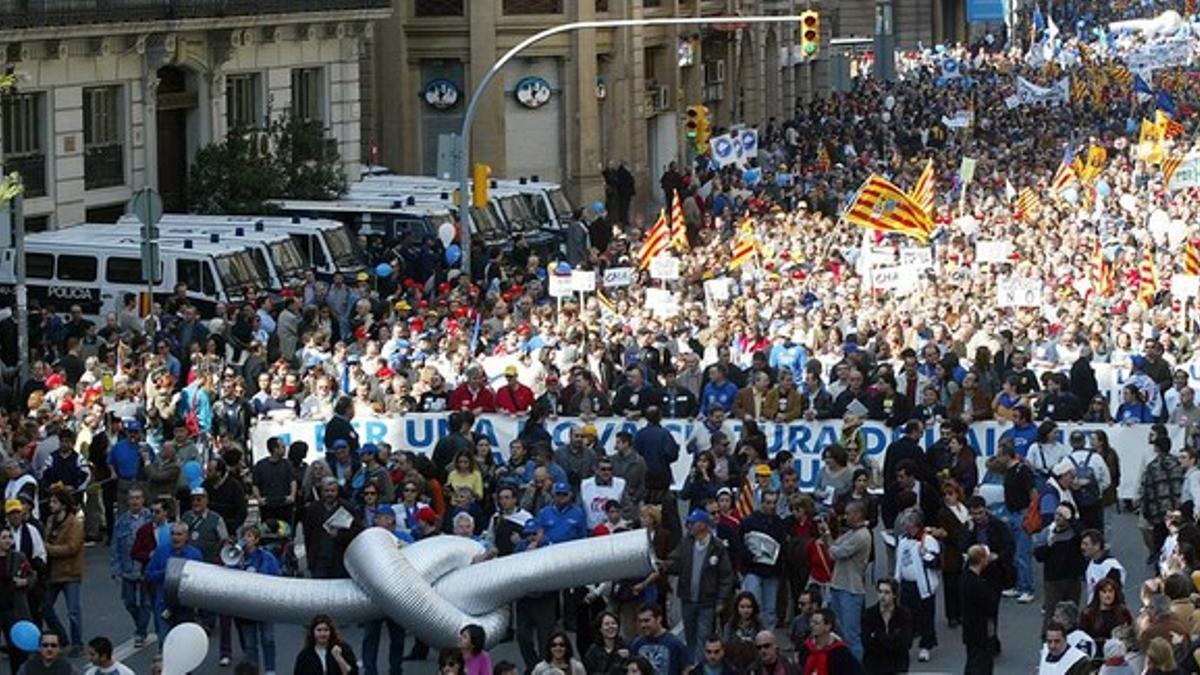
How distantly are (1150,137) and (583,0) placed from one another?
426 inches

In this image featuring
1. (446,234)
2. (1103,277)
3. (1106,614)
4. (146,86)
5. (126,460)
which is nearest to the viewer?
(1106,614)

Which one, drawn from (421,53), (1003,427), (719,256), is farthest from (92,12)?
(1003,427)

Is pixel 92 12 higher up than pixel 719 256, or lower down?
higher up

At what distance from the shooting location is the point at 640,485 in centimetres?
2806

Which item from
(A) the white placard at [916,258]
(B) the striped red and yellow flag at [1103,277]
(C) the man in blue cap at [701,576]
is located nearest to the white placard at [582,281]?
(A) the white placard at [916,258]

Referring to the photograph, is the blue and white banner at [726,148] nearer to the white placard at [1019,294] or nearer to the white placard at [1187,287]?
the white placard at [1019,294]

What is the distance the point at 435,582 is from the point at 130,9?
28.4 meters

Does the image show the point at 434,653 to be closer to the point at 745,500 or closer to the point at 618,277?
the point at 745,500

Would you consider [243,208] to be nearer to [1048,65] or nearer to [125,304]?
[125,304]

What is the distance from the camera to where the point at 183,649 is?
19.6 metres

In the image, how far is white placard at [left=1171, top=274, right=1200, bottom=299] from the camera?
38375 millimetres

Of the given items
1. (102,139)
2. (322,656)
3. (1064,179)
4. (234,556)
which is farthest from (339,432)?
(1064,179)

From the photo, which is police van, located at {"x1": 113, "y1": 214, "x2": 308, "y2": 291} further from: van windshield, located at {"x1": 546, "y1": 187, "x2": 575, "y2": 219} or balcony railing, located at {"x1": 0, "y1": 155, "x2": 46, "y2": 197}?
van windshield, located at {"x1": 546, "y1": 187, "x2": 575, "y2": 219}

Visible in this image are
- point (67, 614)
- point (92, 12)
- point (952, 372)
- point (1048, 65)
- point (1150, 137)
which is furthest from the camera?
point (1048, 65)
